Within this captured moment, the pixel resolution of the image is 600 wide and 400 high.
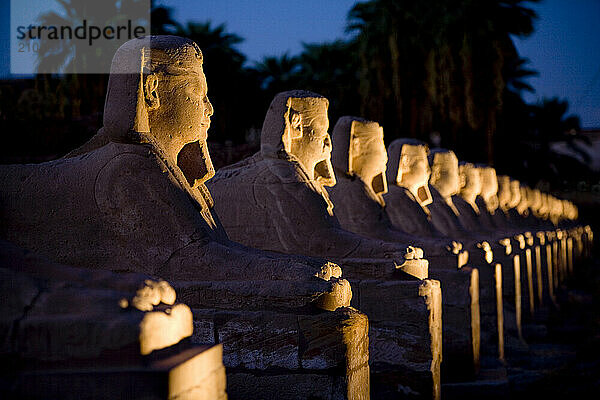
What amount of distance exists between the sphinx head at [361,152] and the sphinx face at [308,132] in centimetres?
86

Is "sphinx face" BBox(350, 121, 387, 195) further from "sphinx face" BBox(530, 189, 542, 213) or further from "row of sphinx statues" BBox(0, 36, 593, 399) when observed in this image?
"sphinx face" BBox(530, 189, 542, 213)

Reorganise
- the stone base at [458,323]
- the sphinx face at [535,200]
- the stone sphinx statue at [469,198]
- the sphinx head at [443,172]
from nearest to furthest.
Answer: the stone base at [458,323]
the sphinx head at [443,172]
the stone sphinx statue at [469,198]
the sphinx face at [535,200]

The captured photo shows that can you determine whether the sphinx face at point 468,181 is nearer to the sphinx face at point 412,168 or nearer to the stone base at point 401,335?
the sphinx face at point 412,168

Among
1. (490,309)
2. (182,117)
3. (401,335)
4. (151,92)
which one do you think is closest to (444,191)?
(490,309)

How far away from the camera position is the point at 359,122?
252 inches

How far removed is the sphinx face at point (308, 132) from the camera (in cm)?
527

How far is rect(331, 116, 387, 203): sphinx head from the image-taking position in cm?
630

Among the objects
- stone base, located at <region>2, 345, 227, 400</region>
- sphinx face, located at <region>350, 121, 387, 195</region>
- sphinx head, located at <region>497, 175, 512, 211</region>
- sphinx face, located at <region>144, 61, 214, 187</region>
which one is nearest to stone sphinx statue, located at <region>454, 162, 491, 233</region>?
sphinx head, located at <region>497, 175, 512, 211</region>

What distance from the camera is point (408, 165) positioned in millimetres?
7723

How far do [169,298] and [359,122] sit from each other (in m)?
4.32

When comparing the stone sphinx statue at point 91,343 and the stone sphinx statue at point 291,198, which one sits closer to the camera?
the stone sphinx statue at point 91,343

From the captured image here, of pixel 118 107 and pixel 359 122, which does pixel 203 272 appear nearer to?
pixel 118 107

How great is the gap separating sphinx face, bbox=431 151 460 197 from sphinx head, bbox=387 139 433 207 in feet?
4.68

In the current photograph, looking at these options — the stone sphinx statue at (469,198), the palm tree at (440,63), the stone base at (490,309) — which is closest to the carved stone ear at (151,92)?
the stone base at (490,309)
